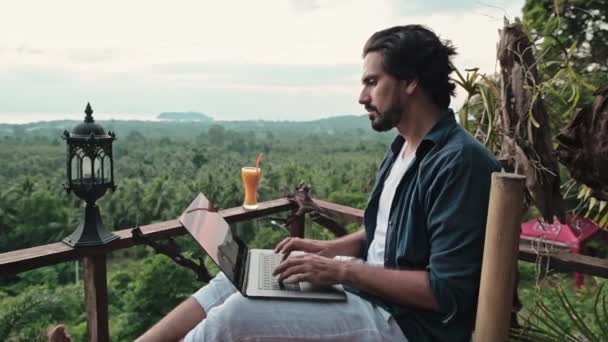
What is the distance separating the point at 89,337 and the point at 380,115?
1247 mm

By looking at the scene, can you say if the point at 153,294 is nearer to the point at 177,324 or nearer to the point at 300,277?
the point at 177,324

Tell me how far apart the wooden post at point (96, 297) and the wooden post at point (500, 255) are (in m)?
1.18

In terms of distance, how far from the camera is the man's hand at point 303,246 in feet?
4.34

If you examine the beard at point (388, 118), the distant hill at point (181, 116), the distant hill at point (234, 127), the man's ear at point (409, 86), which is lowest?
the distant hill at point (234, 127)

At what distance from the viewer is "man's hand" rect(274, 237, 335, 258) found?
132 cm

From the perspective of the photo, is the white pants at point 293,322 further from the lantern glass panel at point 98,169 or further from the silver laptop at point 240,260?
the lantern glass panel at point 98,169

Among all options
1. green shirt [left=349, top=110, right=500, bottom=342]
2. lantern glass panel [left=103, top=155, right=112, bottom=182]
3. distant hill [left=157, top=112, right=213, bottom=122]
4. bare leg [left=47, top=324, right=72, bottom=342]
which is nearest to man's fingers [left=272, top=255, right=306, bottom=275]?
green shirt [left=349, top=110, right=500, bottom=342]

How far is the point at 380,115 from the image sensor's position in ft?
4.06

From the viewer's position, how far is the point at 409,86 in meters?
1.21

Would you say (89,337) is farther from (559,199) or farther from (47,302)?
(47,302)

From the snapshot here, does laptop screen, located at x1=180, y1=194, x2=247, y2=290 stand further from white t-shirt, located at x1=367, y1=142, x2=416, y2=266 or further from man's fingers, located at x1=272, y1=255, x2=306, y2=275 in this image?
white t-shirt, located at x1=367, y1=142, x2=416, y2=266

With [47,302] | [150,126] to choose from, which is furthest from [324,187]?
Result: [150,126]

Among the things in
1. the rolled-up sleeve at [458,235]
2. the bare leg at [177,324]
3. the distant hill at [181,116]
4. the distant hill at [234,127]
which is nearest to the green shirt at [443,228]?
the rolled-up sleeve at [458,235]

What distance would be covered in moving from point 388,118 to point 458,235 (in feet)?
1.33
